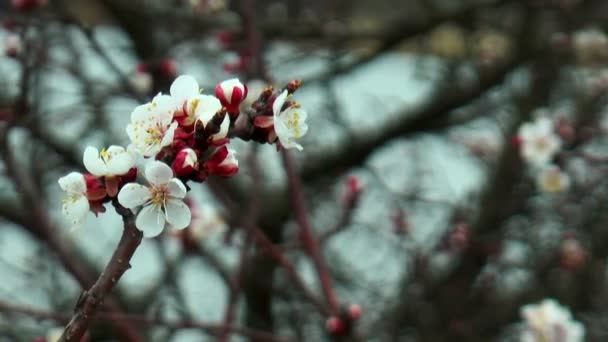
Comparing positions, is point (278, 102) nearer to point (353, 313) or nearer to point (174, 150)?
point (174, 150)

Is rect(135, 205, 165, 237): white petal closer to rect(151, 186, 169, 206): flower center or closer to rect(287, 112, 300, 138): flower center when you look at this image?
rect(151, 186, 169, 206): flower center

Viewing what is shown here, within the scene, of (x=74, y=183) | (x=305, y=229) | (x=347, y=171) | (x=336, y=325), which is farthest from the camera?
(x=347, y=171)

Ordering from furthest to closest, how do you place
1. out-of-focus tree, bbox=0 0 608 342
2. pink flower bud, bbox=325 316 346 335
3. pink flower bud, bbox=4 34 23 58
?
out-of-focus tree, bbox=0 0 608 342 → pink flower bud, bbox=4 34 23 58 → pink flower bud, bbox=325 316 346 335

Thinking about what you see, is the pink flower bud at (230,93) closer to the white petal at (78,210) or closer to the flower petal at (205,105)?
the flower petal at (205,105)

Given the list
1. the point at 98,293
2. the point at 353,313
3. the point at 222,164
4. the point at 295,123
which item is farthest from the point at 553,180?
the point at 98,293

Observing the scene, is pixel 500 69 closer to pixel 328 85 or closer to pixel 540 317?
pixel 328 85

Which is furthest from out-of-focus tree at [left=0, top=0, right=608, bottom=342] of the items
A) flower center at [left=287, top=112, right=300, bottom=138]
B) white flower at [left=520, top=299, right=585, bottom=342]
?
flower center at [left=287, top=112, right=300, bottom=138]
